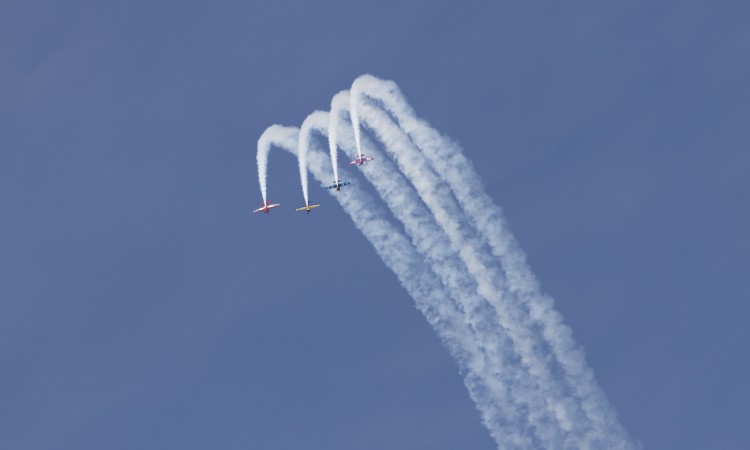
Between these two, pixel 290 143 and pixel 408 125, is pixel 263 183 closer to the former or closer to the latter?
pixel 290 143

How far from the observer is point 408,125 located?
153 metres

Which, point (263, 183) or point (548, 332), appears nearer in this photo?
point (548, 332)

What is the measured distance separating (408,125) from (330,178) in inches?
343

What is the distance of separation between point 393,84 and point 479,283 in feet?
61.9

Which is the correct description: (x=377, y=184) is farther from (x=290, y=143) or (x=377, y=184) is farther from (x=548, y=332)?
(x=548, y=332)

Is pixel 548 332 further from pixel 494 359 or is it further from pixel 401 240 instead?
pixel 401 240

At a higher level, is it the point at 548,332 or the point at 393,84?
the point at 393,84

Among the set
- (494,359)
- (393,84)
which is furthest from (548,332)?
(393,84)

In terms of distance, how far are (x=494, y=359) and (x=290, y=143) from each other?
1027 inches

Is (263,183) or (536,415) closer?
(536,415)

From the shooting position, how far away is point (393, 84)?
509 feet

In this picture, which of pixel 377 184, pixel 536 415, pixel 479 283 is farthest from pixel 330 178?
pixel 536 415

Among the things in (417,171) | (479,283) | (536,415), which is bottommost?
(536,415)

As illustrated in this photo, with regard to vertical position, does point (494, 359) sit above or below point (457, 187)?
below
